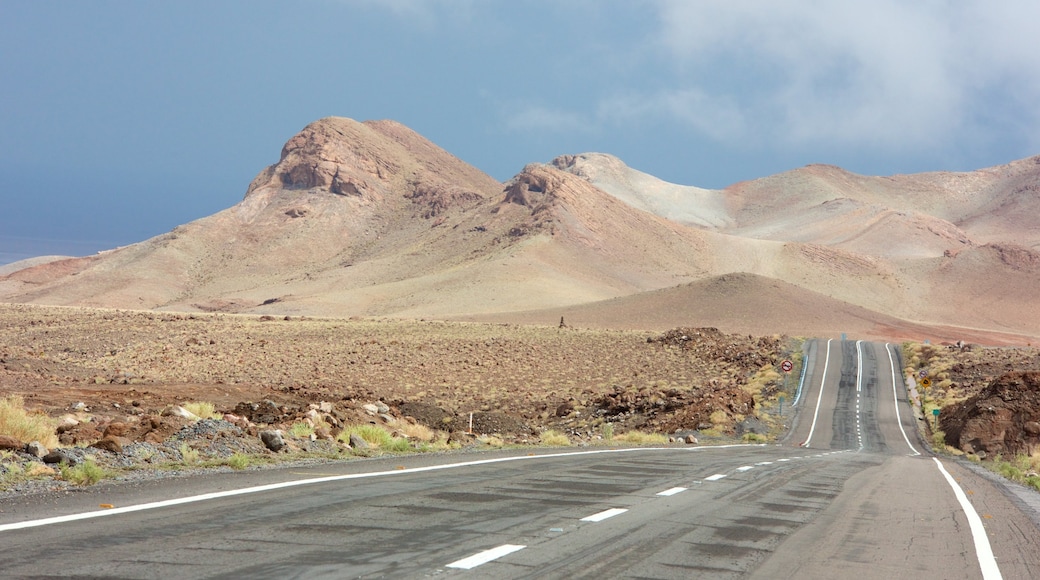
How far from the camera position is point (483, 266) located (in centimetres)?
13438

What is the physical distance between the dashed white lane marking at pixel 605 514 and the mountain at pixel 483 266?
92.3 m

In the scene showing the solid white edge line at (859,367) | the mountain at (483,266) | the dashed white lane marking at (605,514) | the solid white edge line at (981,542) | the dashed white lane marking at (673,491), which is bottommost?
the solid white edge line at (981,542)

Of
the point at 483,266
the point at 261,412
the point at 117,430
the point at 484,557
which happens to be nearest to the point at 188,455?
the point at 117,430

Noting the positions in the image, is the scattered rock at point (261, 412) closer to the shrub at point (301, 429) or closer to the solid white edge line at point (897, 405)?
the shrub at point (301, 429)

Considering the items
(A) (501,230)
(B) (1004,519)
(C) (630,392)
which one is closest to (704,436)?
(C) (630,392)

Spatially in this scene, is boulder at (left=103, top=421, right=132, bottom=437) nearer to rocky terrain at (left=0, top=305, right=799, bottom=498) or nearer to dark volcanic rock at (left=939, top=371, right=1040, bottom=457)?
rocky terrain at (left=0, top=305, right=799, bottom=498)

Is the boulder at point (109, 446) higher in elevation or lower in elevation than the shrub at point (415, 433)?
higher

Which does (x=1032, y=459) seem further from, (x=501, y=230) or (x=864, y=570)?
(x=501, y=230)

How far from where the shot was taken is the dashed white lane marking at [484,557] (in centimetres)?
626

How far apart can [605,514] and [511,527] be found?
1.37 metres

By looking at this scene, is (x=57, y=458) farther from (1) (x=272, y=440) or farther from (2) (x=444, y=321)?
(2) (x=444, y=321)

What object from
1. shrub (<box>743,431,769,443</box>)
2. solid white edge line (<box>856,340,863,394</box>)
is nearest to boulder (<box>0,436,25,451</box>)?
shrub (<box>743,431,769,443</box>)

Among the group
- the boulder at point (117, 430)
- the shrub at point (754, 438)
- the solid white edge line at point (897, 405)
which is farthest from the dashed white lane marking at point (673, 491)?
the solid white edge line at point (897, 405)

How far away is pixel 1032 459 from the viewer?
2780 centimetres
